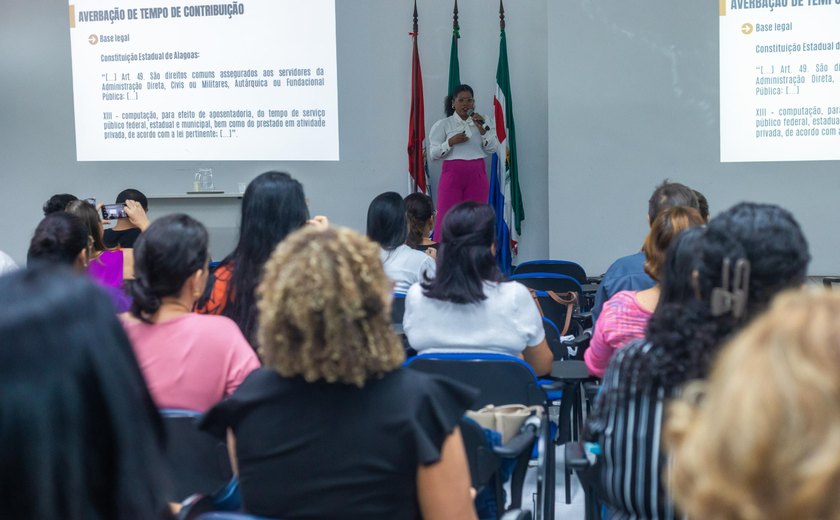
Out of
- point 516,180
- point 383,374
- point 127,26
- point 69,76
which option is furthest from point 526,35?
point 383,374

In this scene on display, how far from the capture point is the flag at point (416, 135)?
7262mm

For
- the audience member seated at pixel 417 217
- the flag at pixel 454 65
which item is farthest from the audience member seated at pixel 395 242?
the flag at pixel 454 65

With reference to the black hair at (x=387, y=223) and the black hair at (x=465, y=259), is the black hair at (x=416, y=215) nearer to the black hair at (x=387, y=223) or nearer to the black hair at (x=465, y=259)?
the black hair at (x=387, y=223)

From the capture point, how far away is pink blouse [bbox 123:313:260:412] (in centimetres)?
218

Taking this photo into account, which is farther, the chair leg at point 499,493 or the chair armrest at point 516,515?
the chair leg at point 499,493

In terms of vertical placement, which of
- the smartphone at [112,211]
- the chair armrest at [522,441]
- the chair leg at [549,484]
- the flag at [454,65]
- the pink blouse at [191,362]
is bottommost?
the chair leg at [549,484]

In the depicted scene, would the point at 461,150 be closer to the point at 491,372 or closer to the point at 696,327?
the point at 491,372

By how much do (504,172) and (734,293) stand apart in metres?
5.64

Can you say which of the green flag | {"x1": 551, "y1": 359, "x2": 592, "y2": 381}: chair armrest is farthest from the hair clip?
the green flag

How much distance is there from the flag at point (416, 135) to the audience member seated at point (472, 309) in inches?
Answer: 170

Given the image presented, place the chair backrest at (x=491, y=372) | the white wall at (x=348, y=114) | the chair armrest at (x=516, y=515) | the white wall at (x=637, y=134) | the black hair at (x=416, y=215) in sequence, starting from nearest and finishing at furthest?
1. the chair armrest at (x=516, y=515)
2. the chair backrest at (x=491, y=372)
3. the black hair at (x=416, y=215)
4. the white wall at (x=637, y=134)
5. the white wall at (x=348, y=114)

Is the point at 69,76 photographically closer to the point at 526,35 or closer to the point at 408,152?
the point at 408,152

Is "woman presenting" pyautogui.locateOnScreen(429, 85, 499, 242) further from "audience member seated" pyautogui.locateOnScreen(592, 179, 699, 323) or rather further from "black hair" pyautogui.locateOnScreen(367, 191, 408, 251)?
"audience member seated" pyautogui.locateOnScreen(592, 179, 699, 323)

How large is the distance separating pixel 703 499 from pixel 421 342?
2141 mm
